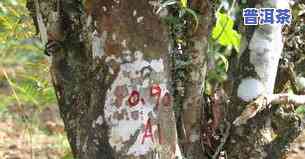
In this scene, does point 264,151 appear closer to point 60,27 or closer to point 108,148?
point 108,148

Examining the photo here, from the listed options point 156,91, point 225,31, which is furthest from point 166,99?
point 225,31

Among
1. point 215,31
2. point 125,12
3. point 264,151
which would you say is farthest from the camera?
point 215,31

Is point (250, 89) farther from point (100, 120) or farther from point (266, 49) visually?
point (100, 120)

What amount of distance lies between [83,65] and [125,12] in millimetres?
204

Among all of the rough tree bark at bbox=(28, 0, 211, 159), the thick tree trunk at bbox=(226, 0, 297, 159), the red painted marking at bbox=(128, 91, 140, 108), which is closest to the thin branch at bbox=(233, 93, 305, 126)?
the thick tree trunk at bbox=(226, 0, 297, 159)

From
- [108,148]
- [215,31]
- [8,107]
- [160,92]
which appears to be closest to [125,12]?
[160,92]

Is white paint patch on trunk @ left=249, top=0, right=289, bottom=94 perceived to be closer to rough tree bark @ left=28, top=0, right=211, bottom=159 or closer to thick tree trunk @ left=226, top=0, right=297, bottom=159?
thick tree trunk @ left=226, top=0, right=297, bottom=159

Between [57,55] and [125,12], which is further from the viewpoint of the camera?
[57,55]

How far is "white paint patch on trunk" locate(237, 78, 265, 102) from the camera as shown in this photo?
159 cm

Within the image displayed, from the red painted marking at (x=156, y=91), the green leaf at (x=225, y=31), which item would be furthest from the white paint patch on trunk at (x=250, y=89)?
the red painted marking at (x=156, y=91)

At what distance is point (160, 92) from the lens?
1.42 metres

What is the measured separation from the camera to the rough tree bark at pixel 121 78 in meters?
1.39

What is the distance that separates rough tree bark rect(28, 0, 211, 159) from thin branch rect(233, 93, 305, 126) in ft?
0.67

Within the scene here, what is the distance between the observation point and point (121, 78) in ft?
4.58
